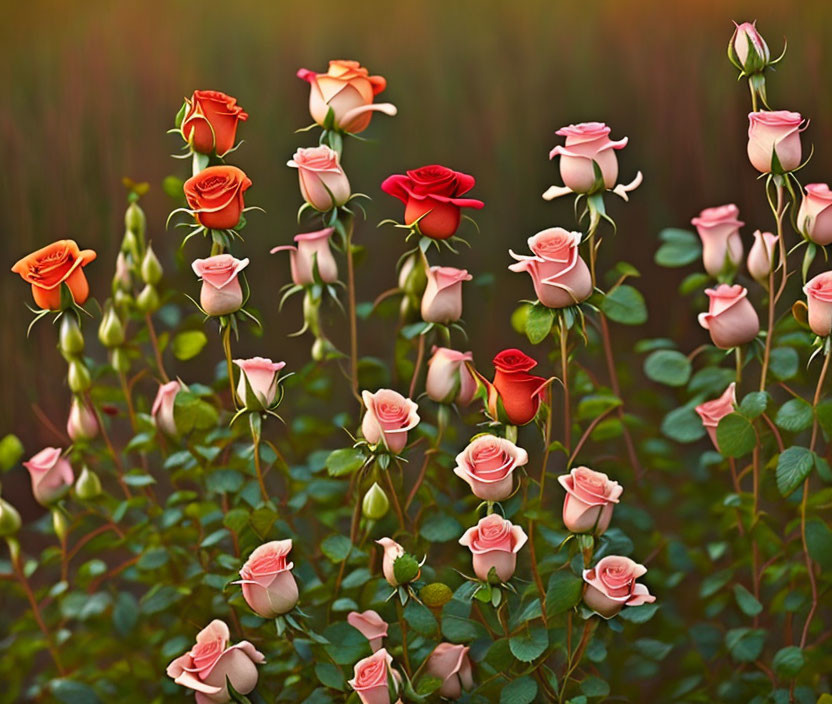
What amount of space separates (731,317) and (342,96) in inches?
21.1

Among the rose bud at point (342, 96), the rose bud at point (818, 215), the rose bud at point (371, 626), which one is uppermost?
the rose bud at point (342, 96)

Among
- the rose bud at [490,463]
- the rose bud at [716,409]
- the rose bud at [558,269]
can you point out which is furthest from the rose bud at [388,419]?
the rose bud at [716,409]

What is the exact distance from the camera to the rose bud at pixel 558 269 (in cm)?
99

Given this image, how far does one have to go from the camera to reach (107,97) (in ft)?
5.08

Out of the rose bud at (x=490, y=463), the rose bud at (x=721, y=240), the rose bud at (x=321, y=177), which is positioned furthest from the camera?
the rose bud at (x=721, y=240)

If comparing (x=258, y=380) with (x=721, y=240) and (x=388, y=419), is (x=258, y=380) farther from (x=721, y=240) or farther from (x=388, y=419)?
(x=721, y=240)

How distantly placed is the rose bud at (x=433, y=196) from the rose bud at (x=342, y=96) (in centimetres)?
11

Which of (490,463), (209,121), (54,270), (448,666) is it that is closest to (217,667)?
(448,666)

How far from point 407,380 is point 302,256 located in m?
0.27

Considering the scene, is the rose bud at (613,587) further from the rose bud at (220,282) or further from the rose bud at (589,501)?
the rose bud at (220,282)

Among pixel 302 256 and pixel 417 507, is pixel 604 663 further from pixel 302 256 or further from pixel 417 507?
pixel 302 256

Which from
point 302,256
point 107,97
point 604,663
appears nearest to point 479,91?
point 302,256

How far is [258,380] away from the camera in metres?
1.03

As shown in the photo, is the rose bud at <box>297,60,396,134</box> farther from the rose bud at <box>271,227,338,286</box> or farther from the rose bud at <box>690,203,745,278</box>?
the rose bud at <box>690,203,745,278</box>
